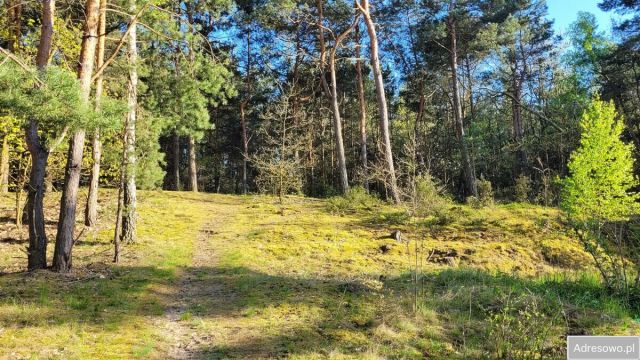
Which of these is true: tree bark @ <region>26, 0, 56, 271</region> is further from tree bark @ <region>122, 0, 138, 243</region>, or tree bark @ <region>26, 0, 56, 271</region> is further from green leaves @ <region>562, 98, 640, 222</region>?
green leaves @ <region>562, 98, 640, 222</region>

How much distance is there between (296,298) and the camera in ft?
23.1

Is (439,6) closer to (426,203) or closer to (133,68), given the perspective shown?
(426,203)

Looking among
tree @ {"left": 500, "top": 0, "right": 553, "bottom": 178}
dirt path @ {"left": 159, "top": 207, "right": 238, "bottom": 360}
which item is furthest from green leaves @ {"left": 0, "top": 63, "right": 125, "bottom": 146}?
tree @ {"left": 500, "top": 0, "right": 553, "bottom": 178}

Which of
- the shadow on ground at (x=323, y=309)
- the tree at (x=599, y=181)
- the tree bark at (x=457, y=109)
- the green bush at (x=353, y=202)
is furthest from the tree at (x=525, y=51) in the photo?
the shadow on ground at (x=323, y=309)

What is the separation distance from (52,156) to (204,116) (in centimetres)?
395

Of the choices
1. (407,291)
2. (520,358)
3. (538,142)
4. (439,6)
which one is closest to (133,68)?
(407,291)

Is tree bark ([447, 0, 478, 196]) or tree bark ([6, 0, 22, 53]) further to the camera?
tree bark ([447, 0, 478, 196])

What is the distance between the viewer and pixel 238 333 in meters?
5.70

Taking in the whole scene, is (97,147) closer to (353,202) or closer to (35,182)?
(35,182)

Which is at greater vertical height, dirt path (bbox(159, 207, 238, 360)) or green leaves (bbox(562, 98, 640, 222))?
green leaves (bbox(562, 98, 640, 222))

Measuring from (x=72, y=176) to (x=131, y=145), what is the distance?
1609 mm

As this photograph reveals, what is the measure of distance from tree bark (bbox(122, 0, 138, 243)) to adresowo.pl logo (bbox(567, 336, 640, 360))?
24.4 ft

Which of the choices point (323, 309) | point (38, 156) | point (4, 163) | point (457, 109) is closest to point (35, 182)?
point (38, 156)

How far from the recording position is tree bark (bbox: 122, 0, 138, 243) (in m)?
8.84
